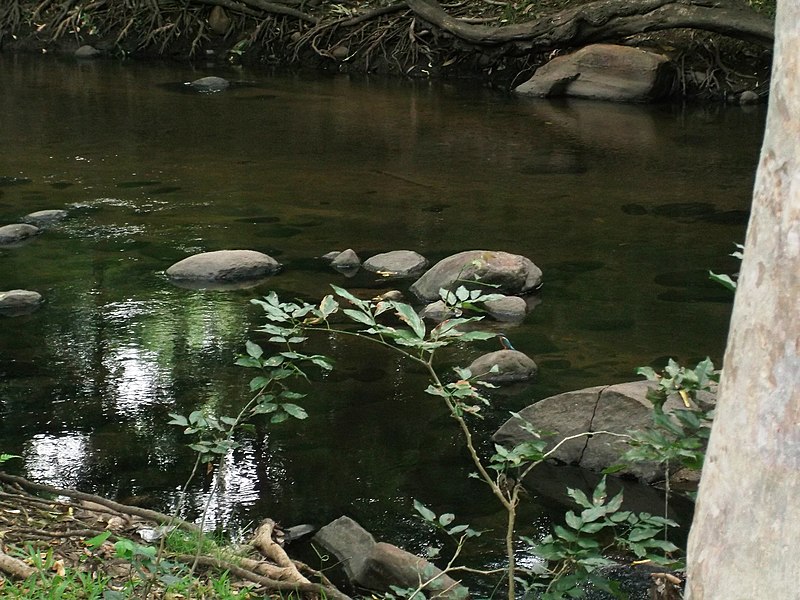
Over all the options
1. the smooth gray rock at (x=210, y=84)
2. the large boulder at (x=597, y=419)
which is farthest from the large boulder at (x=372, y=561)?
the smooth gray rock at (x=210, y=84)

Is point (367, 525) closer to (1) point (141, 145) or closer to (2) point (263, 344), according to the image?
(2) point (263, 344)

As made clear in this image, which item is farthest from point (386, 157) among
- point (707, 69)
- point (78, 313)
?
point (707, 69)

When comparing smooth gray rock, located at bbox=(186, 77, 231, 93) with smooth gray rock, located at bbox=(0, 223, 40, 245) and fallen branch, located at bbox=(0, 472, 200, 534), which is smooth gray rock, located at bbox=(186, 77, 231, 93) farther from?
fallen branch, located at bbox=(0, 472, 200, 534)

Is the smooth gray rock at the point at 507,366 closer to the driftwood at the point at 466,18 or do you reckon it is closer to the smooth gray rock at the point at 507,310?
the smooth gray rock at the point at 507,310

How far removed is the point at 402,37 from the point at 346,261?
8.01 m

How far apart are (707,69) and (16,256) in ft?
26.0

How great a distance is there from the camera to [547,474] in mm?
3883

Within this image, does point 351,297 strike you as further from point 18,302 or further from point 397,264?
point 397,264

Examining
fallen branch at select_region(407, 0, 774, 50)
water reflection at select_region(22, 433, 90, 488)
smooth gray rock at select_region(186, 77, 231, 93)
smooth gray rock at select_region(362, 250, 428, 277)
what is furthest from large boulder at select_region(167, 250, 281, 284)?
smooth gray rock at select_region(186, 77, 231, 93)

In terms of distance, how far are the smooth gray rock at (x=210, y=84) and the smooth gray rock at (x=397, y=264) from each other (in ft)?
22.2

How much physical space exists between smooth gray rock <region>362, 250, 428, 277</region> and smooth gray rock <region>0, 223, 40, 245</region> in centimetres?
188

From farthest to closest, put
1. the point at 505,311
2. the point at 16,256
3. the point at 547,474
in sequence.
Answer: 1. the point at 16,256
2. the point at 505,311
3. the point at 547,474

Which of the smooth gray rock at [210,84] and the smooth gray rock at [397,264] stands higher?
the smooth gray rock at [210,84]

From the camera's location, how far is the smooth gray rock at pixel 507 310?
5258 mm
